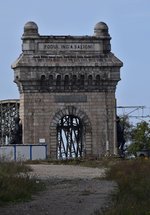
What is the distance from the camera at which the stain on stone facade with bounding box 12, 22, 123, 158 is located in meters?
89.1

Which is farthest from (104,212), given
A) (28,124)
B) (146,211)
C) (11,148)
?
(28,124)

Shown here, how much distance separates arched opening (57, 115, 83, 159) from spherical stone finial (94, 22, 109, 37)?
349 inches

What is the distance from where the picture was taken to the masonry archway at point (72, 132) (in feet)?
295

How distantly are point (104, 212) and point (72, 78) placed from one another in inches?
2711

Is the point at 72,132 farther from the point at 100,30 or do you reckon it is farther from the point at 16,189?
the point at 16,189

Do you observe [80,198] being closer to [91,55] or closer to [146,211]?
[146,211]

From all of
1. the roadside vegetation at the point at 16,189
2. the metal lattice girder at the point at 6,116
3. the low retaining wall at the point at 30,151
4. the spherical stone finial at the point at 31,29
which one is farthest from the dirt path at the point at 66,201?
the metal lattice girder at the point at 6,116

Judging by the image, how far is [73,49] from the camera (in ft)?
296

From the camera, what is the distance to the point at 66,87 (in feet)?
294

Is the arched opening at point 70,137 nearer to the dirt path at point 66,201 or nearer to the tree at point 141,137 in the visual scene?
the tree at point 141,137

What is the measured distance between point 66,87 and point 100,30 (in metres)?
7.52

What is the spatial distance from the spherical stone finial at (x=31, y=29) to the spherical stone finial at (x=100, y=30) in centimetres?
622

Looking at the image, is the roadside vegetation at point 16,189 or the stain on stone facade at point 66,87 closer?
the roadside vegetation at point 16,189

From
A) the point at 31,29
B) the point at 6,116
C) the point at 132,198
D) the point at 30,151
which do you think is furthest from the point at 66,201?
the point at 6,116
